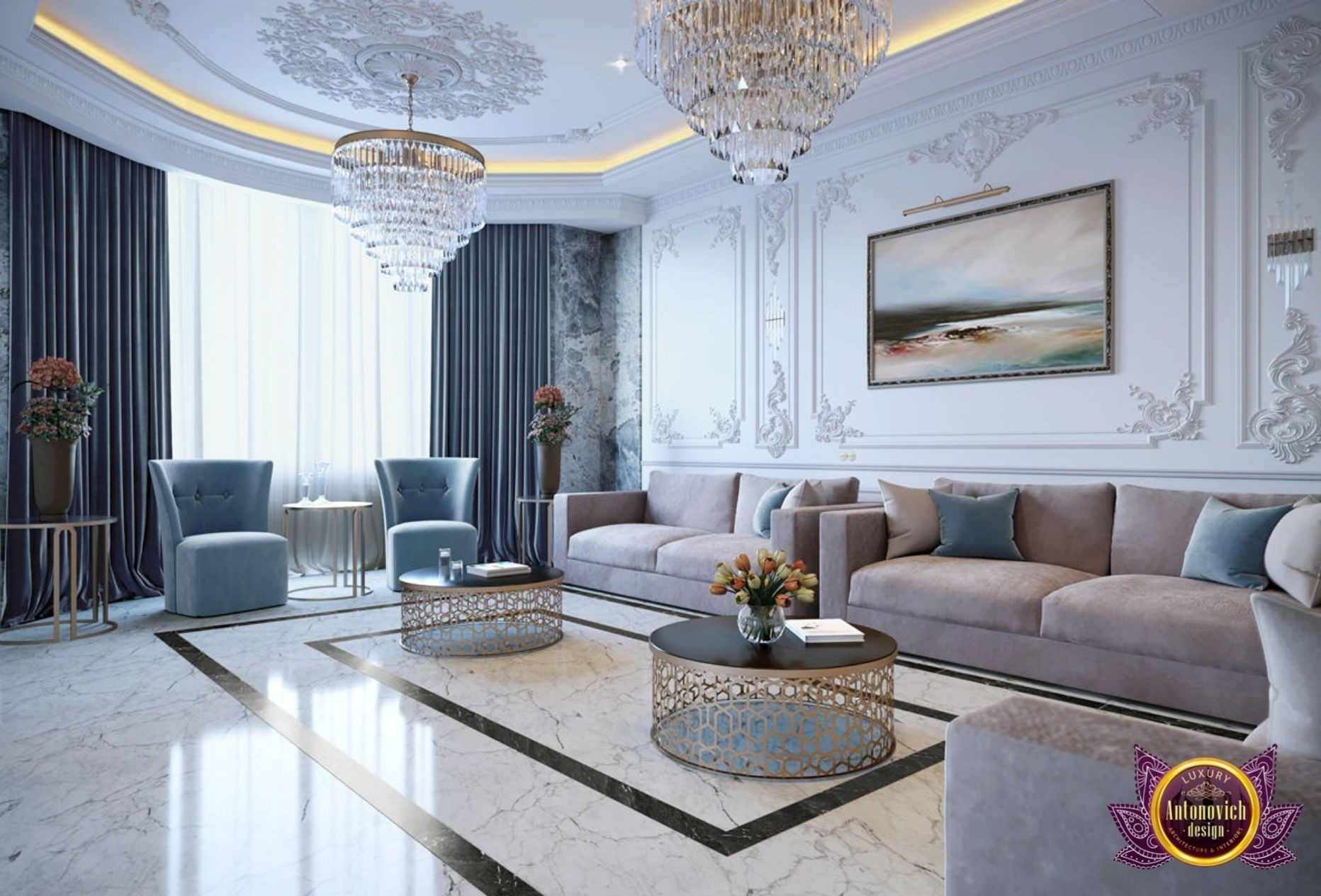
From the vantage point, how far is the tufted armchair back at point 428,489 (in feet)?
19.5

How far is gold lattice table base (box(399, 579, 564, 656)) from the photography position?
13.1 ft

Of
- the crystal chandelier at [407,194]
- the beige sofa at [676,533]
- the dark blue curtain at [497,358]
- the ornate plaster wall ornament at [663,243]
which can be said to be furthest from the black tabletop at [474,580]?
the ornate plaster wall ornament at [663,243]

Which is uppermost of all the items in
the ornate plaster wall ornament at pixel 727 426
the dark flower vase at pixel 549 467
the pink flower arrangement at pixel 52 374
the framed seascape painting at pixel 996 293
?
the framed seascape painting at pixel 996 293

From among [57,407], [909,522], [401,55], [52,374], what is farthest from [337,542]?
[909,522]

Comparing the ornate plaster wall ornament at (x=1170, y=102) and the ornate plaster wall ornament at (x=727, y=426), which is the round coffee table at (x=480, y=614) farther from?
the ornate plaster wall ornament at (x=1170, y=102)

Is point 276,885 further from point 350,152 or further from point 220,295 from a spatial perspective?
point 220,295

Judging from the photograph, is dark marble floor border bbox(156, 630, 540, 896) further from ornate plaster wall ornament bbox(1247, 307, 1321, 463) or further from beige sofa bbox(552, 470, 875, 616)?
ornate plaster wall ornament bbox(1247, 307, 1321, 463)

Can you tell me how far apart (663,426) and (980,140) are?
3047 mm

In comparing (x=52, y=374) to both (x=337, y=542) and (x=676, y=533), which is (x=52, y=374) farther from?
(x=676, y=533)

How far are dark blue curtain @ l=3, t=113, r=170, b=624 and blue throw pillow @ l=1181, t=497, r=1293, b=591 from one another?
569 cm

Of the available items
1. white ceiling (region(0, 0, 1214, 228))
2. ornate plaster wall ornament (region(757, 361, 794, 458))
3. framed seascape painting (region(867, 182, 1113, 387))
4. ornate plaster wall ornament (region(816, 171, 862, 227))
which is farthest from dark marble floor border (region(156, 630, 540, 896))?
ornate plaster wall ornament (region(816, 171, 862, 227))

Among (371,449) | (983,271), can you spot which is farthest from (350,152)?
(983,271)

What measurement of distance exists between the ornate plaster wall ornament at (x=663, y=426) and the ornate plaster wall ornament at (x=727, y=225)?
1.29 metres

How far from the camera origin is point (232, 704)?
3.21 m
